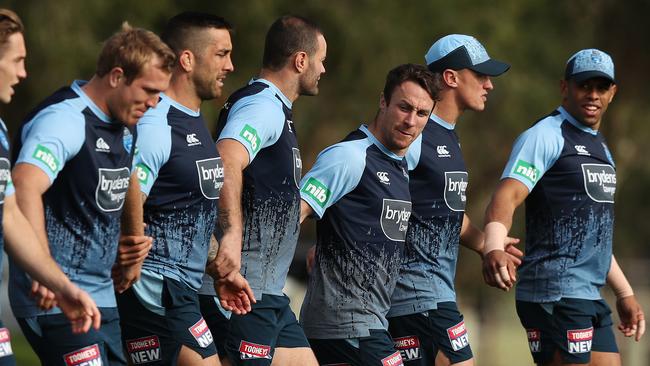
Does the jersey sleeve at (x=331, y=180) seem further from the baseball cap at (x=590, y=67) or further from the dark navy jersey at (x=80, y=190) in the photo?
the baseball cap at (x=590, y=67)

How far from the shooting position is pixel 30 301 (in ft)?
22.1

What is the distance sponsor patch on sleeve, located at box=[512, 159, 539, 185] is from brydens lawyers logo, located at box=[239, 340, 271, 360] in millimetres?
2426

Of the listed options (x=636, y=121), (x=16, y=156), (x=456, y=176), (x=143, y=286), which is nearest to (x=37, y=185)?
(x=16, y=156)

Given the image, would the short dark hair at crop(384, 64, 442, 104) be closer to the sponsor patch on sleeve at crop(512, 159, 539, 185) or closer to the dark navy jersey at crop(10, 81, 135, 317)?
the sponsor patch on sleeve at crop(512, 159, 539, 185)

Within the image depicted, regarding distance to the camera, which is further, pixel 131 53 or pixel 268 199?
pixel 268 199

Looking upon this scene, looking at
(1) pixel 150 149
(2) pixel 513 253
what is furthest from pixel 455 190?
(1) pixel 150 149

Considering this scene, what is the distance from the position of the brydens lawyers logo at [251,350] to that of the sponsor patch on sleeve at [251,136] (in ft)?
3.76

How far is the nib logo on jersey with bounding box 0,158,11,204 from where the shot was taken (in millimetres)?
6406

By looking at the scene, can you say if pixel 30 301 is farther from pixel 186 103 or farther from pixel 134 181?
pixel 186 103

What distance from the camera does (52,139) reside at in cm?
655

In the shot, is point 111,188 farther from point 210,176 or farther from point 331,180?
point 331,180

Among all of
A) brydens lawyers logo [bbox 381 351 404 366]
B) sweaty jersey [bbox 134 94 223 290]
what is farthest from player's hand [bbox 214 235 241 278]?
brydens lawyers logo [bbox 381 351 404 366]

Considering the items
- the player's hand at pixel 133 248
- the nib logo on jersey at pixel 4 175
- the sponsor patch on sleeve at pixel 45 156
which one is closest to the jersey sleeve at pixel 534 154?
the player's hand at pixel 133 248

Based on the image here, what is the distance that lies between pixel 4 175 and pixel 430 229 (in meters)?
3.38
